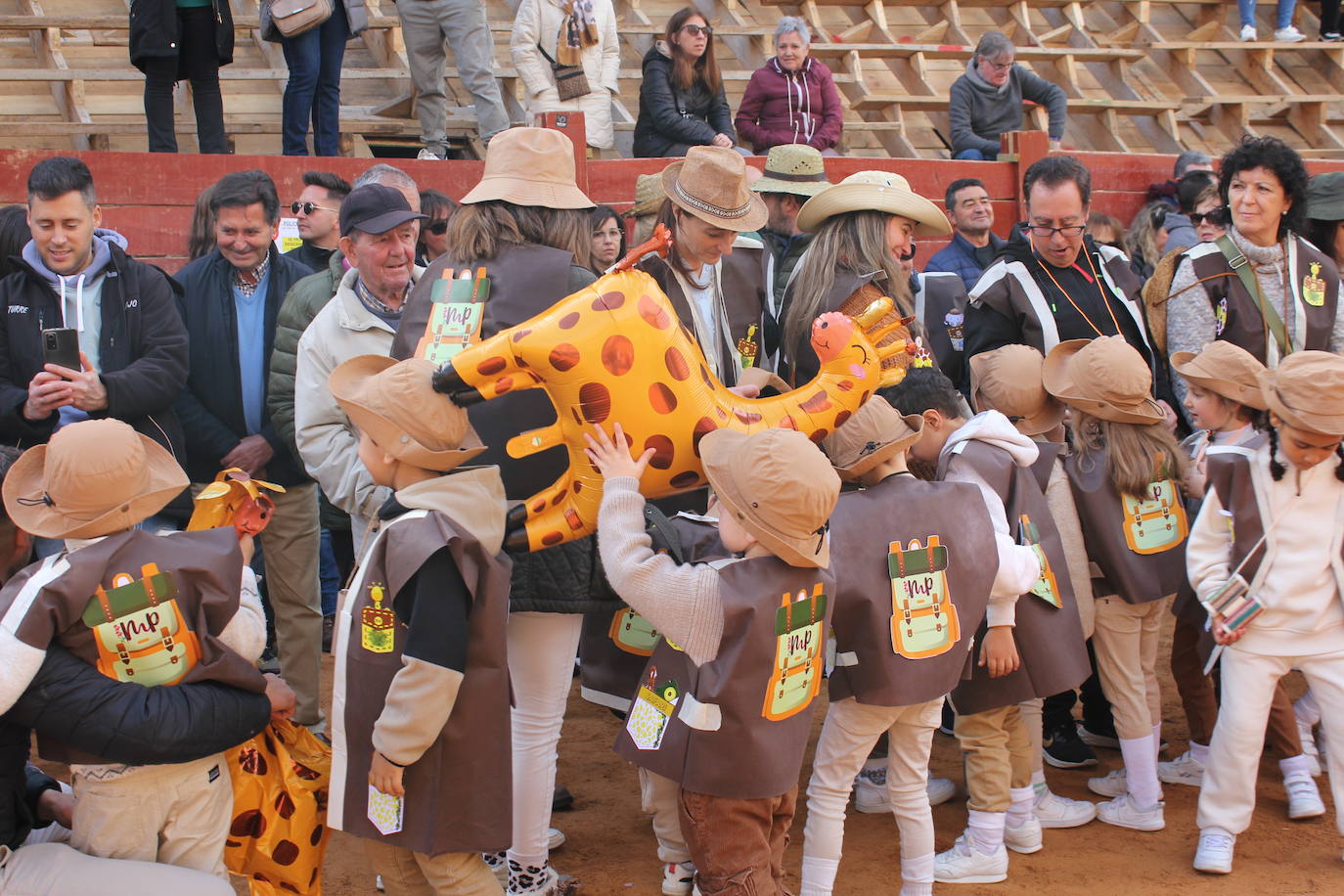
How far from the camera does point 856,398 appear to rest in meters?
3.35

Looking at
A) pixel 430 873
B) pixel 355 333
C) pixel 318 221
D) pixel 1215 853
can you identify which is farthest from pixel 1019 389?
pixel 318 221

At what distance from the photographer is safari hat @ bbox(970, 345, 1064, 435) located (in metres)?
4.27

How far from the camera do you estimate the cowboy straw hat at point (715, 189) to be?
3.55 meters

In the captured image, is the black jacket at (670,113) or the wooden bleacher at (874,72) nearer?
the black jacket at (670,113)

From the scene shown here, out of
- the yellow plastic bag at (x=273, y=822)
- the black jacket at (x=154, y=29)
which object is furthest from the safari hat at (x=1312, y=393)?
the black jacket at (x=154, y=29)

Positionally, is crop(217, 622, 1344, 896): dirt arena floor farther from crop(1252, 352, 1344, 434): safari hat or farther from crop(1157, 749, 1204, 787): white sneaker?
crop(1252, 352, 1344, 434): safari hat

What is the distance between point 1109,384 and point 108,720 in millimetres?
2964

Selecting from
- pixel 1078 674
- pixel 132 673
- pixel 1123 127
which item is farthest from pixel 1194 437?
pixel 1123 127

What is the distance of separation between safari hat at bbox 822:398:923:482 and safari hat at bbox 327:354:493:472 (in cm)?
104

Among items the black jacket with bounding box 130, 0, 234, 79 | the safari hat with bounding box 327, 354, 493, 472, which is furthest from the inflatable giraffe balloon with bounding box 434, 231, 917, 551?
the black jacket with bounding box 130, 0, 234, 79

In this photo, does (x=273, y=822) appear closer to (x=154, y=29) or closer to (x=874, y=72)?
(x=154, y=29)

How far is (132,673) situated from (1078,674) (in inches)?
105

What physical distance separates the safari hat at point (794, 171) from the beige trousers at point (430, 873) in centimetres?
330

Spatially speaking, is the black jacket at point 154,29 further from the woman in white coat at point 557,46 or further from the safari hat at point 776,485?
the safari hat at point 776,485
